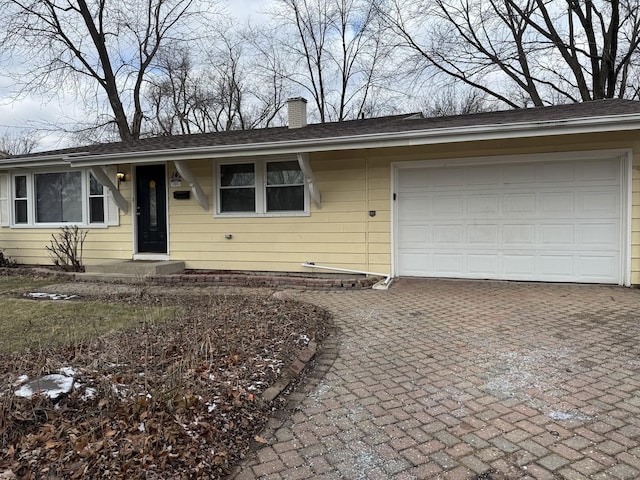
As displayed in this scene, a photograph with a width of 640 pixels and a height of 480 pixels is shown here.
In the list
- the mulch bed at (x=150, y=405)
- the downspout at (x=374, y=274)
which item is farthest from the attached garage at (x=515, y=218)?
the mulch bed at (x=150, y=405)

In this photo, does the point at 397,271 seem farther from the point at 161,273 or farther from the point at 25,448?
the point at 25,448

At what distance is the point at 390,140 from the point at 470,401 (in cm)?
464

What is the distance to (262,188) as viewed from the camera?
8.41m

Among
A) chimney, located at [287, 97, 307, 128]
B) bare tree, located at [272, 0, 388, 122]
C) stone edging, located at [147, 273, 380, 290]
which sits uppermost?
bare tree, located at [272, 0, 388, 122]

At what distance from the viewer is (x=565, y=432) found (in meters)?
2.50

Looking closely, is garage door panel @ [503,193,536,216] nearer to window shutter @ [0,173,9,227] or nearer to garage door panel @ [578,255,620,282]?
garage door panel @ [578,255,620,282]

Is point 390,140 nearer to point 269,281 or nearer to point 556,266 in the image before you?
point 269,281

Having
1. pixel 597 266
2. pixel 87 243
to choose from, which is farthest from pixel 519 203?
pixel 87 243

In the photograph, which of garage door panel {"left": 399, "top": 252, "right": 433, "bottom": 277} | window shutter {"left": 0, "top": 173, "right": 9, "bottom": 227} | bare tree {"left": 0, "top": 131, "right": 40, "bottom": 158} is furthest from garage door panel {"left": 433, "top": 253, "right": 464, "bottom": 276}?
bare tree {"left": 0, "top": 131, "right": 40, "bottom": 158}

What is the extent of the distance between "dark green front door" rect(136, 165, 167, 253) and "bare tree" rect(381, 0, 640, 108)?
13.1 meters

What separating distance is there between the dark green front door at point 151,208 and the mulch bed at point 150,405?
17.1 ft

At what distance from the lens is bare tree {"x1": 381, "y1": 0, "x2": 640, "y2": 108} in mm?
15562

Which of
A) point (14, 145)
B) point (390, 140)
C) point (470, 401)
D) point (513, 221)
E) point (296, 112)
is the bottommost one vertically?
point (470, 401)

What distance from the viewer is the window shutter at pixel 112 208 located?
934cm
